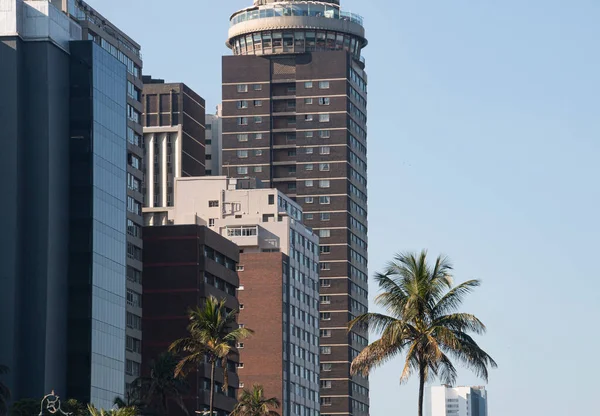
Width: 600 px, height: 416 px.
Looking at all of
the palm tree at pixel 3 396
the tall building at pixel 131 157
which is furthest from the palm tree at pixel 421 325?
the tall building at pixel 131 157

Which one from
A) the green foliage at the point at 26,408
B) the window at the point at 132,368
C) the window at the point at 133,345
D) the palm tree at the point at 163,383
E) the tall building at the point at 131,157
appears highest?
the tall building at the point at 131,157

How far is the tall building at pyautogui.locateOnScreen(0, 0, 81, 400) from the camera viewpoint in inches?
6033

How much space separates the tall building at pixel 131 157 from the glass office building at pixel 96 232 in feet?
16.9

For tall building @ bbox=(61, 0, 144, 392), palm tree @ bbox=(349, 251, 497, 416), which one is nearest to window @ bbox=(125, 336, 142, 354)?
tall building @ bbox=(61, 0, 144, 392)

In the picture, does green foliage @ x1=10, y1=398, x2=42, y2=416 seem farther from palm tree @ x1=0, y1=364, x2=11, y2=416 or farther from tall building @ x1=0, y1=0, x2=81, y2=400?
tall building @ x1=0, y1=0, x2=81, y2=400

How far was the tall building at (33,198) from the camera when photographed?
153 m

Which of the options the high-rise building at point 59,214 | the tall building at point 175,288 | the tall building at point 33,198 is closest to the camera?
the tall building at point 33,198

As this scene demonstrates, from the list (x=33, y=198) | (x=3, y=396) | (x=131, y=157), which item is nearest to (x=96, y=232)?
(x=33, y=198)

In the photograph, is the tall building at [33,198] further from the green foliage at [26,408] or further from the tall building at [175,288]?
the tall building at [175,288]

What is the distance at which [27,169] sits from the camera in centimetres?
15738

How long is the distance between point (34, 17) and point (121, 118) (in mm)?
16151

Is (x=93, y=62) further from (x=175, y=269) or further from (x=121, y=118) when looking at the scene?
(x=175, y=269)

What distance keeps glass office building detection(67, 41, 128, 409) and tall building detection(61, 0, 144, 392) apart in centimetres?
514

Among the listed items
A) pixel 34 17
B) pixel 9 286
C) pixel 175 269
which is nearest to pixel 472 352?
pixel 9 286
